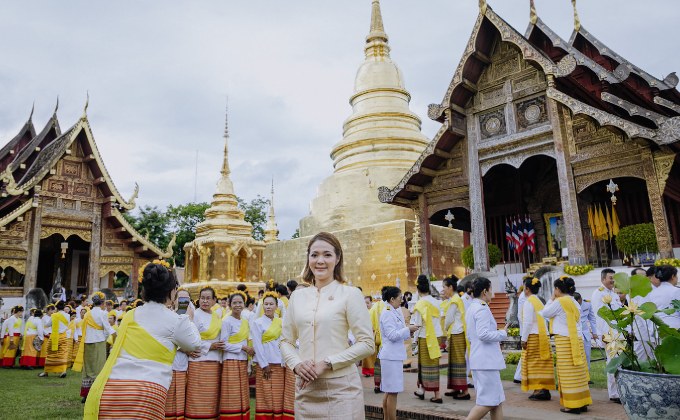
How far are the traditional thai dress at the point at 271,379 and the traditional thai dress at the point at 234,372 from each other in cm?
14

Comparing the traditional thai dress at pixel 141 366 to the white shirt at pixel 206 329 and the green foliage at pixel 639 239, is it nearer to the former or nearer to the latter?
the white shirt at pixel 206 329

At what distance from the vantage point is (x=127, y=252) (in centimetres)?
1947

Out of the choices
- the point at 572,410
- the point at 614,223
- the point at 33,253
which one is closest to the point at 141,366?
the point at 572,410

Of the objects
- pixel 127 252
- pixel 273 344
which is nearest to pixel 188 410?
pixel 273 344

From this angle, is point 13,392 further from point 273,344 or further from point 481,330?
point 481,330

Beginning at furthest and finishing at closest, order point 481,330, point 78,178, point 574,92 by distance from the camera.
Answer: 1. point 78,178
2. point 574,92
3. point 481,330

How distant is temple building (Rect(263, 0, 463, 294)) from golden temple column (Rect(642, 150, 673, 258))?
7.72 meters

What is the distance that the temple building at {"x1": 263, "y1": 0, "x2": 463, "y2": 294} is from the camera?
18625mm

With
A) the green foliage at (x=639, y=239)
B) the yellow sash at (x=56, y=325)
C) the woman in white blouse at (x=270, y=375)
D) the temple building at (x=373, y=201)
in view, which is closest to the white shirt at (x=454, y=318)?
the woman in white blouse at (x=270, y=375)

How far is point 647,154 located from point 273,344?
10.2 metres

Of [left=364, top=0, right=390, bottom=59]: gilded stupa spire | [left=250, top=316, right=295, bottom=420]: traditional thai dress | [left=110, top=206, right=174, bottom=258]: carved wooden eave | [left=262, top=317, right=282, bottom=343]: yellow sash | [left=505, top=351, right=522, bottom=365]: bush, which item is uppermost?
[left=364, top=0, right=390, bottom=59]: gilded stupa spire

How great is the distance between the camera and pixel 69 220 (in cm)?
1838

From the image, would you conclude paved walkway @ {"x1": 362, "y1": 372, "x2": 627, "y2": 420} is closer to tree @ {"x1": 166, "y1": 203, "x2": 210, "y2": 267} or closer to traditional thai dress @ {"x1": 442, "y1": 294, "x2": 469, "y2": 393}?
traditional thai dress @ {"x1": 442, "y1": 294, "x2": 469, "y2": 393}

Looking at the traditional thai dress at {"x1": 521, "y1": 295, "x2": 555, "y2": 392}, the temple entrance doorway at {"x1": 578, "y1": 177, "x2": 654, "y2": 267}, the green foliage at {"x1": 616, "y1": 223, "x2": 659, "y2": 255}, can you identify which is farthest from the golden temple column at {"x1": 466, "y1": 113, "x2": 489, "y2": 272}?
the traditional thai dress at {"x1": 521, "y1": 295, "x2": 555, "y2": 392}
